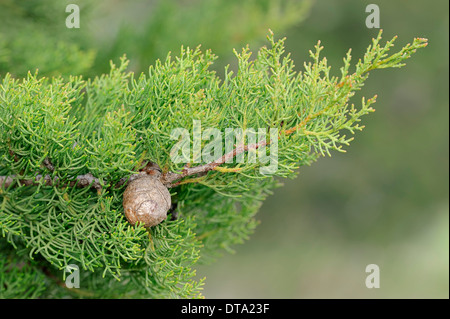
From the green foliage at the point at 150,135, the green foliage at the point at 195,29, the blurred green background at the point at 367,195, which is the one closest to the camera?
the green foliage at the point at 150,135

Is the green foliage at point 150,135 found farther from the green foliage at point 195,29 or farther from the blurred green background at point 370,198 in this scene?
the blurred green background at point 370,198

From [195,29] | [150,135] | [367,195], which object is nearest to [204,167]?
[150,135]

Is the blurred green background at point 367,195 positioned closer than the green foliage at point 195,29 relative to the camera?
No

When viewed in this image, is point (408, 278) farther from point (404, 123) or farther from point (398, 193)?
point (404, 123)

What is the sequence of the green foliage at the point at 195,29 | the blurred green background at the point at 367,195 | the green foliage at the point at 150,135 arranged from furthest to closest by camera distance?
the blurred green background at the point at 367,195 → the green foliage at the point at 195,29 → the green foliage at the point at 150,135

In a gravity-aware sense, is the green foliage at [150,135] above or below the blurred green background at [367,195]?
below

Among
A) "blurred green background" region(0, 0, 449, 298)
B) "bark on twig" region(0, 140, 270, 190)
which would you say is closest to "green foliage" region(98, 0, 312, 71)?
"bark on twig" region(0, 140, 270, 190)

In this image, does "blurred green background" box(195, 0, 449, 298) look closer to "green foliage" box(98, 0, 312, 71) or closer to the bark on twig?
"green foliage" box(98, 0, 312, 71)

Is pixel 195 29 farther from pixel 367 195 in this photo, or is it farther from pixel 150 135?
pixel 367 195

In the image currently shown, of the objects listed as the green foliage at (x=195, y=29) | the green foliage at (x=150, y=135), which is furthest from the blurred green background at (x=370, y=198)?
the green foliage at (x=150, y=135)
